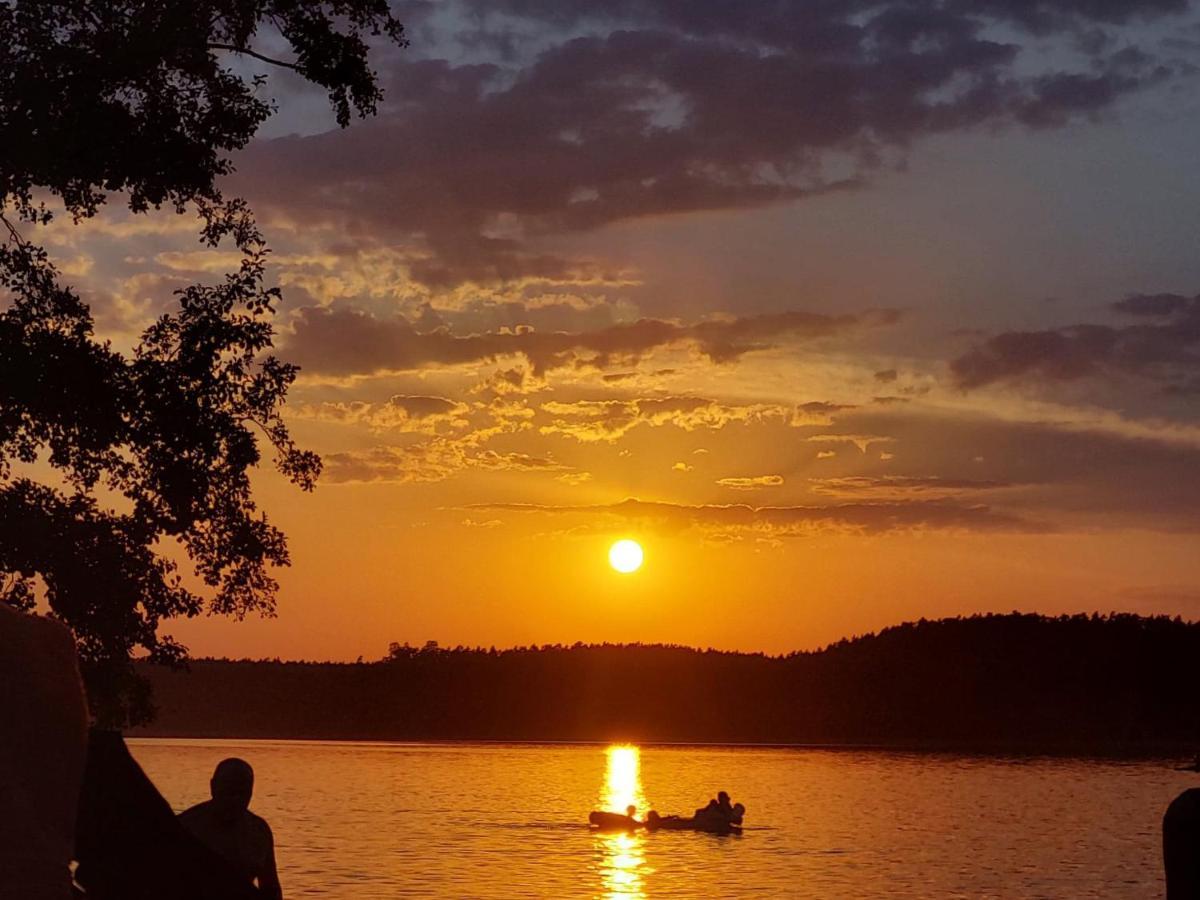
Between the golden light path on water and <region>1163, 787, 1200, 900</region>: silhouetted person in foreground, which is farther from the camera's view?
the golden light path on water

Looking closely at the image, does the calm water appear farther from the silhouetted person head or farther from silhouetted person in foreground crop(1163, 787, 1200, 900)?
silhouetted person in foreground crop(1163, 787, 1200, 900)

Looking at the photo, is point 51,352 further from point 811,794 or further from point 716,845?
point 811,794

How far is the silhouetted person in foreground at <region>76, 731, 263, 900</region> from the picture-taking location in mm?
5039

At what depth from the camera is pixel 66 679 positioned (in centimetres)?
365

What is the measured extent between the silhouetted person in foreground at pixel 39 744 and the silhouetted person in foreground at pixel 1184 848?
4.02 m

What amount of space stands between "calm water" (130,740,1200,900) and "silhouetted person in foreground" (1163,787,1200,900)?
4386 cm

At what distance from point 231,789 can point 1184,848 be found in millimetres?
5536

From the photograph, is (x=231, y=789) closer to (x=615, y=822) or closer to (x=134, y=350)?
(x=134, y=350)

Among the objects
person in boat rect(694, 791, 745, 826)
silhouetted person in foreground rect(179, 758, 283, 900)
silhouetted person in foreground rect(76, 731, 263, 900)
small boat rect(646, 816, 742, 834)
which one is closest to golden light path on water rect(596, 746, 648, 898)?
small boat rect(646, 816, 742, 834)

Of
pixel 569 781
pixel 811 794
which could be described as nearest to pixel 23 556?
pixel 811 794

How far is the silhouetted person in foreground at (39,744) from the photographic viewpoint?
3.47m

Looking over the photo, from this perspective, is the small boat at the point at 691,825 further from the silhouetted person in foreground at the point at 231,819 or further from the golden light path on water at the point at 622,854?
the silhouetted person in foreground at the point at 231,819

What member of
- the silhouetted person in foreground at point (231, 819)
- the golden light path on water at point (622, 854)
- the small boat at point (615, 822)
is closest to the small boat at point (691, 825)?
the small boat at point (615, 822)

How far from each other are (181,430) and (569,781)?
116 metres
